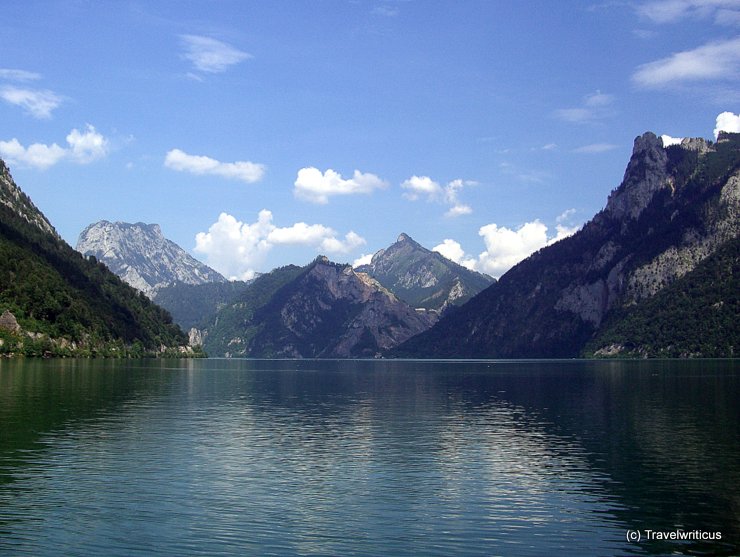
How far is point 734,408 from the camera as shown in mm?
105188

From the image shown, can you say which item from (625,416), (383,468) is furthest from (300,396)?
(383,468)

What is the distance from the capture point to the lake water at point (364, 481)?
39.1 m

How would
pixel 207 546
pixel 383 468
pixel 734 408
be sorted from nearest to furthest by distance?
pixel 207 546, pixel 383 468, pixel 734 408

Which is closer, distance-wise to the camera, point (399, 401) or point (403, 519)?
point (403, 519)

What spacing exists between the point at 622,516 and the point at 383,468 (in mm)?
20182

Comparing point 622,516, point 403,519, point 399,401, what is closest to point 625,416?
point 399,401

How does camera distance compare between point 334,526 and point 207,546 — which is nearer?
point 207,546

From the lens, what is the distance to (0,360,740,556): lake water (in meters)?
39.1

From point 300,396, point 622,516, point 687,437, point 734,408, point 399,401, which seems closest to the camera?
point 622,516

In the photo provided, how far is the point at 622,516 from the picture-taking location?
4441cm

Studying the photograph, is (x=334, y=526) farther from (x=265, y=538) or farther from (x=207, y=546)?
(x=207, y=546)

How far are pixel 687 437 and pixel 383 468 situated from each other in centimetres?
3558

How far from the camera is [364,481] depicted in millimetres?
53875

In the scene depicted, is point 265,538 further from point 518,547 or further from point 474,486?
point 474,486
